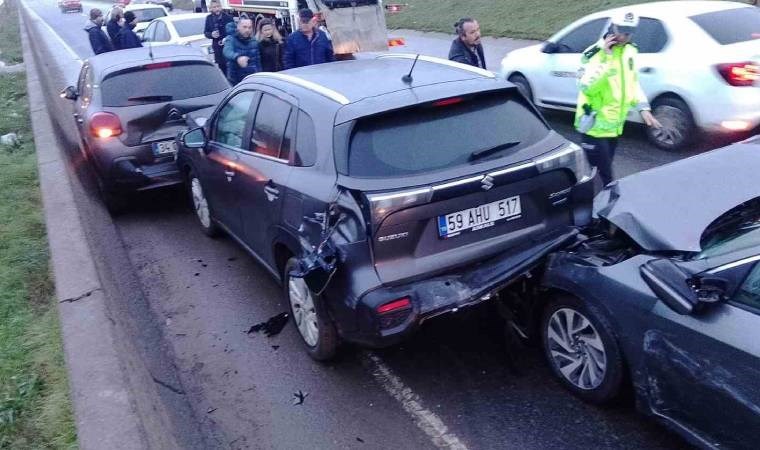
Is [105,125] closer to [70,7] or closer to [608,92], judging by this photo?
[608,92]

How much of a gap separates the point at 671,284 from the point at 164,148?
5.77 metres

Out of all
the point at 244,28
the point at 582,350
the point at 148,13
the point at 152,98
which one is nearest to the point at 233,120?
the point at 152,98

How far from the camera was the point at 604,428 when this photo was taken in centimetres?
377

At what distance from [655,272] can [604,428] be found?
99 centimetres

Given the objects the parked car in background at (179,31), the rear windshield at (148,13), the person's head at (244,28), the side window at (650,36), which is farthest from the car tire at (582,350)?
the rear windshield at (148,13)

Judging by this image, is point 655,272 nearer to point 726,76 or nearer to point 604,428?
point 604,428

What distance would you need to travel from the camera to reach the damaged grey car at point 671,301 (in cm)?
301

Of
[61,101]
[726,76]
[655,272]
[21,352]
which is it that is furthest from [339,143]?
[61,101]

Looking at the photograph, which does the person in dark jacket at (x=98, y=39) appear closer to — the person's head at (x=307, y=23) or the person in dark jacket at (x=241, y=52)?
the person in dark jacket at (x=241, y=52)

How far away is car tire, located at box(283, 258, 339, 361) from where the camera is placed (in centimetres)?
439

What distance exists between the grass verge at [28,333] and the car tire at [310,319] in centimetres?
147

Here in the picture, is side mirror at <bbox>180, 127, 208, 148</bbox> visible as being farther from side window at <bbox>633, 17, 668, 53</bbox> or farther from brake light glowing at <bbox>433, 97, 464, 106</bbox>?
side window at <bbox>633, 17, 668, 53</bbox>

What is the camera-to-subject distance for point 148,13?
25.3 meters

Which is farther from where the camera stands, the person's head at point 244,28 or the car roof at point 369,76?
the person's head at point 244,28
